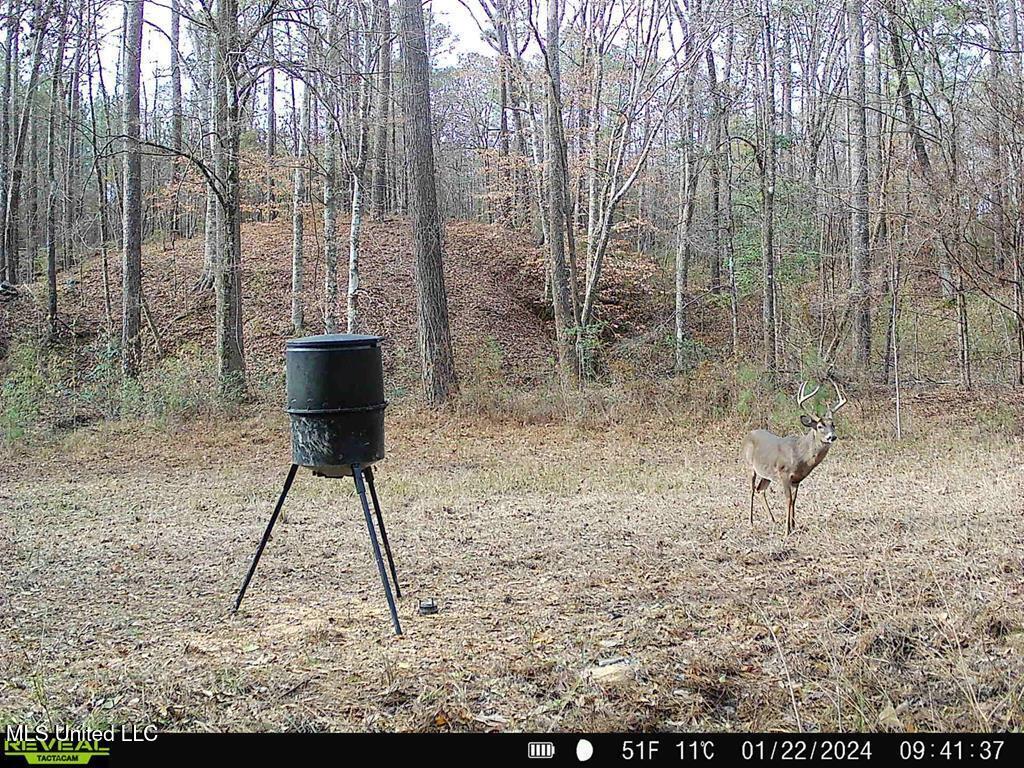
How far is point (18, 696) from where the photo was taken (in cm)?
387

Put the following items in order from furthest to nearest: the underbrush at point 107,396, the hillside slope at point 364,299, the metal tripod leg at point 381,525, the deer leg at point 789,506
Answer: the hillside slope at point 364,299
the underbrush at point 107,396
the deer leg at point 789,506
the metal tripod leg at point 381,525

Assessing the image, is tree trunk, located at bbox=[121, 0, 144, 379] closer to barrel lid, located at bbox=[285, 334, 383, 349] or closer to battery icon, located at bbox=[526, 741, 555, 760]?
barrel lid, located at bbox=[285, 334, 383, 349]

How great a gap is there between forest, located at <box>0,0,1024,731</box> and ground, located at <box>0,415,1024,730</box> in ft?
0.11

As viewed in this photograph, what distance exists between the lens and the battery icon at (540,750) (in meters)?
2.92

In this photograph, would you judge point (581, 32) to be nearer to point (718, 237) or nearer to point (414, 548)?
point (718, 237)

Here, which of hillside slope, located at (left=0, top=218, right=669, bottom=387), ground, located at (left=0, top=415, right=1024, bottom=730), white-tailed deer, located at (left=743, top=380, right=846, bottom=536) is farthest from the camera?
hillside slope, located at (left=0, top=218, right=669, bottom=387)

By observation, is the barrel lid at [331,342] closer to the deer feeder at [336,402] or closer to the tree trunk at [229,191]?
the deer feeder at [336,402]

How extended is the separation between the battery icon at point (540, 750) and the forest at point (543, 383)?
12.8 inches

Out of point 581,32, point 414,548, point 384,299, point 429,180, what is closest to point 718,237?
point 581,32

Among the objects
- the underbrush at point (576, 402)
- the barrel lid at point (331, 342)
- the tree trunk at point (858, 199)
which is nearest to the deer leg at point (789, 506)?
the barrel lid at point (331, 342)

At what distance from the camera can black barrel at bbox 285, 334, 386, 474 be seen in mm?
4793

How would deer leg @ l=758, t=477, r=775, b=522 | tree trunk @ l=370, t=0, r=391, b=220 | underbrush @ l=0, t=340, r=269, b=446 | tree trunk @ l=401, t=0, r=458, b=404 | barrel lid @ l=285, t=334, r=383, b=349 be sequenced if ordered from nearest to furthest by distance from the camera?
barrel lid @ l=285, t=334, r=383, b=349 → deer leg @ l=758, t=477, r=775, b=522 → underbrush @ l=0, t=340, r=269, b=446 → tree trunk @ l=401, t=0, r=458, b=404 → tree trunk @ l=370, t=0, r=391, b=220

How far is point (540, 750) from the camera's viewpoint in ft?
9.71
